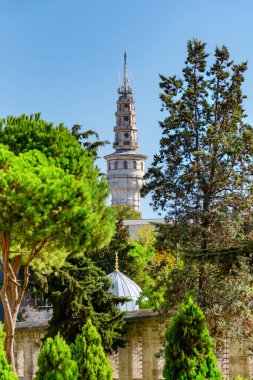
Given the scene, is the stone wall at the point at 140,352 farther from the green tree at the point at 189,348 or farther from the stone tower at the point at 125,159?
the stone tower at the point at 125,159

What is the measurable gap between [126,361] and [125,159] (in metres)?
123

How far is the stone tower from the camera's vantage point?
495 ft

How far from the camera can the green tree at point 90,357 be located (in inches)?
854

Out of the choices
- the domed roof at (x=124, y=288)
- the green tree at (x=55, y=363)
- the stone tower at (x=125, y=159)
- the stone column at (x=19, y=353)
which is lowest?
the green tree at (x=55, y=363)

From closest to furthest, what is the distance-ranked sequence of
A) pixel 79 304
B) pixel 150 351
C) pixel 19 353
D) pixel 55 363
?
1. pixel 55 363
2. pixel 79 304
3. pixel 150 351
4. pixel 19 353

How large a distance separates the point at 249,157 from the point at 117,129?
410 ft

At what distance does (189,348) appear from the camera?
62.1ft

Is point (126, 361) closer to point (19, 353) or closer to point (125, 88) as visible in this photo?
point (19, 353)

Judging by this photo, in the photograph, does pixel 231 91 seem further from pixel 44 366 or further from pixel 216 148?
pixel 44 366

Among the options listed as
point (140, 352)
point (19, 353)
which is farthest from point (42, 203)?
point (19, 353)

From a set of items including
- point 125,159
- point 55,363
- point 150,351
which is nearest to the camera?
point 55,363

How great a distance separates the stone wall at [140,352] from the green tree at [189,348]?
6.42 m

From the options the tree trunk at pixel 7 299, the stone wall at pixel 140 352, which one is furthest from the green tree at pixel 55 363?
the stone wall at pixel 140 352

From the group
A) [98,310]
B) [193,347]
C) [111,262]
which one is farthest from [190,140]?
[111,262]
